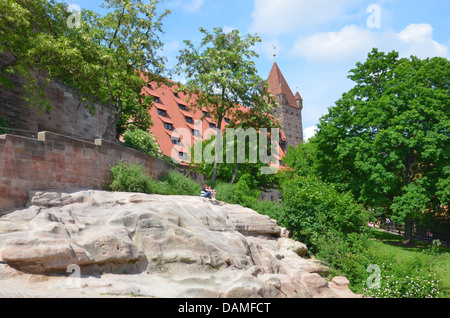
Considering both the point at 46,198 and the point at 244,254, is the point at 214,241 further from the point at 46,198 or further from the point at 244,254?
the point at 46,198

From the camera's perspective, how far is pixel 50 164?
40.2ft

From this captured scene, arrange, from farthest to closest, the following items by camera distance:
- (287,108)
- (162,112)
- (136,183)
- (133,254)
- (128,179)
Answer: (287,108) < (162,112) < (136,183) < (128,179) < (133,254)

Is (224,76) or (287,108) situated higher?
(287,108)

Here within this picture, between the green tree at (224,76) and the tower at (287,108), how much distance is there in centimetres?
4574

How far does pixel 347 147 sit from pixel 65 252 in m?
21.7

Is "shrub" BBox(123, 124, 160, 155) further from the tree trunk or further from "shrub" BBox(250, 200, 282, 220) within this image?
the tree trunk

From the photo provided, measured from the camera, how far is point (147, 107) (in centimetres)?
3391

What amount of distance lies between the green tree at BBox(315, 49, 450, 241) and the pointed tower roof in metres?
45.2

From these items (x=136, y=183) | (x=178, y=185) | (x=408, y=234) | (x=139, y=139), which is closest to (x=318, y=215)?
(x=178, y=185)

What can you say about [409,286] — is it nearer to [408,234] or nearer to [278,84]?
[408,234]

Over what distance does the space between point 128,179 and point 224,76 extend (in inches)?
455

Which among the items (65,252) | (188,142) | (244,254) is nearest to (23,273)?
(65,252)

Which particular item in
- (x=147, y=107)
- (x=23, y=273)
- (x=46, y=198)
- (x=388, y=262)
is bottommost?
(x=388, y=262)

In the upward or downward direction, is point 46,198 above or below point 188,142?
below
